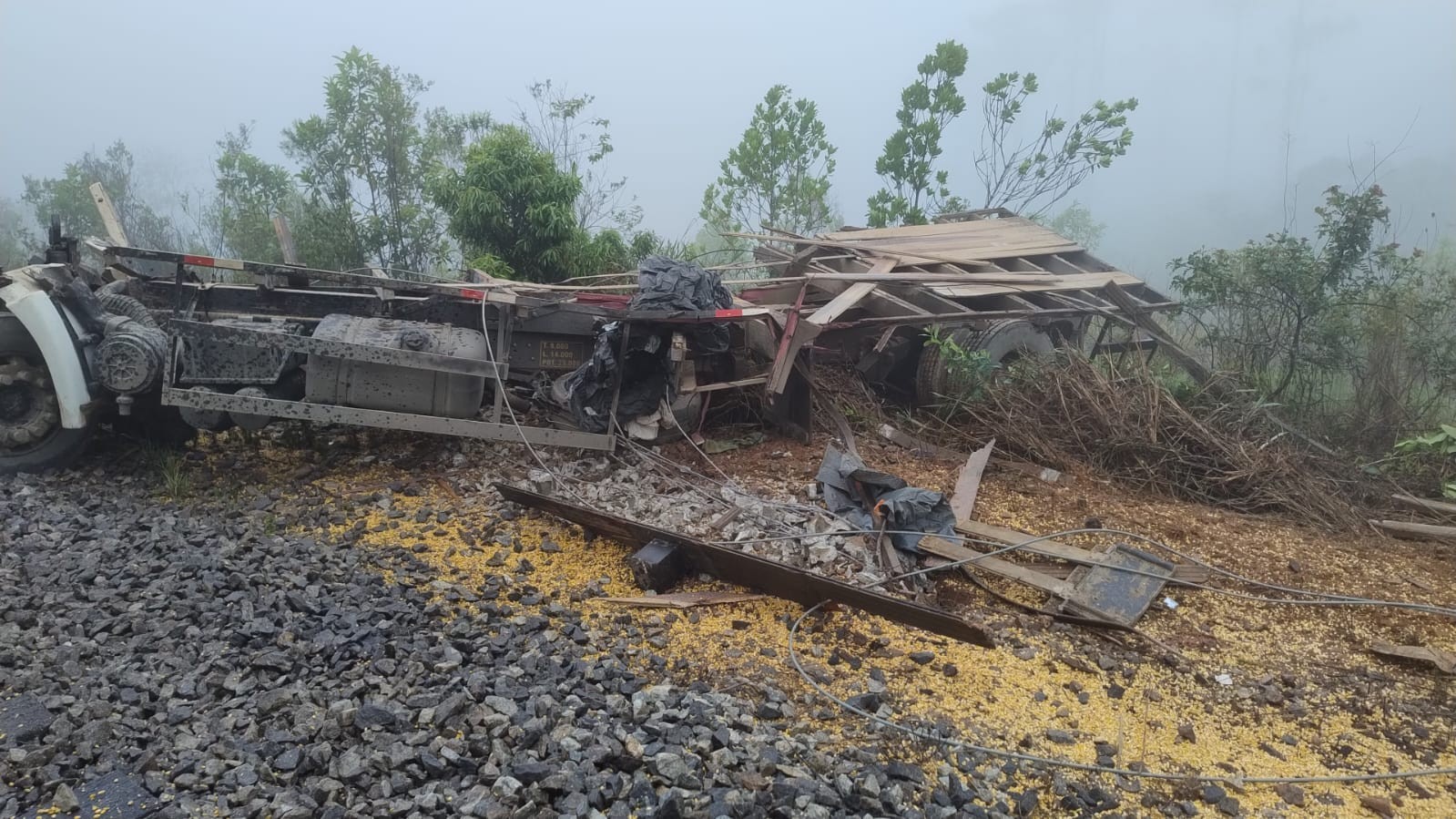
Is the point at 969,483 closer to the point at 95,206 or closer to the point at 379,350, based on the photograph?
the point at 379,350

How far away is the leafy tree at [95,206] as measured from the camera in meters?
16.3

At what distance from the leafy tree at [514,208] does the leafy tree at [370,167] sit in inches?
150

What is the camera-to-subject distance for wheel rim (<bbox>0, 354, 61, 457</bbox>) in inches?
206

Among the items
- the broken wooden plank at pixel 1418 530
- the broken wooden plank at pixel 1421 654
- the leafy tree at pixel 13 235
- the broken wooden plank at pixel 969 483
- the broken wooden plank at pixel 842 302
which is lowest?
the broken wooden plank at pixel 1421 654

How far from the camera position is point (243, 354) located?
5.24m

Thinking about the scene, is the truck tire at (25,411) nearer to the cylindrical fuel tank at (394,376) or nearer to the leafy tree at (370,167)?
the cylindrical fuel tank at (394,376)

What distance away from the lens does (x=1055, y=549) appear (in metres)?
4.54

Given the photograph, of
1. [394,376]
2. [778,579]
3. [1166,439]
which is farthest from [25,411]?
[1166,439]

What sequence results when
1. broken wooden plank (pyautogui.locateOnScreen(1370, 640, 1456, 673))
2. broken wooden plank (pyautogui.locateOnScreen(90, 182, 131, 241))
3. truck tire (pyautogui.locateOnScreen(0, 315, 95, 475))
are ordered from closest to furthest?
broken wooden plank (pyautogui.locateOnScreen(1370, 640, 1456, 673)) < truck tire (pyautogui.locateOnScreen(0, 315, 95, 475)) < broken wooden plank (pyautogui.locateOnScreen(90, 182, 131, 241))

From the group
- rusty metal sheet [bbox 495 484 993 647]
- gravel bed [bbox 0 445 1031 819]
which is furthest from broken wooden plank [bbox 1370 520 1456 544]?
gravel bed [bbox 0 445 1031 819]

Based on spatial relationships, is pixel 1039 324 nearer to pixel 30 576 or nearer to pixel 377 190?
pixel 30 576

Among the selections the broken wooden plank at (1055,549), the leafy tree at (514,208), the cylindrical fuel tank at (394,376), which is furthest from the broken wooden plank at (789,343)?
the leafy tree at (514,208)

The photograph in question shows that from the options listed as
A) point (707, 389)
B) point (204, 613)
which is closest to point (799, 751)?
point (204, 613)

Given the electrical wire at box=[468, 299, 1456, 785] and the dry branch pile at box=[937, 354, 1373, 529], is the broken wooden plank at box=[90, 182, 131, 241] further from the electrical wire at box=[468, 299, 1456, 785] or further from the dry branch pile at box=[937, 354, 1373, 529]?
the dry branch pile at box=[937, 354, 1373, 529]
